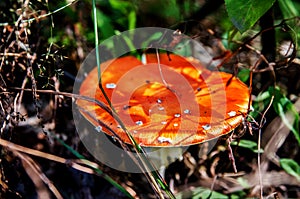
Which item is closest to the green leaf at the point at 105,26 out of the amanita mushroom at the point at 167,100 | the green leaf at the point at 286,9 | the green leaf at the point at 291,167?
the amanita mushroom at the point at 167,100

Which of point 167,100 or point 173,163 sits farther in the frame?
point 173,163

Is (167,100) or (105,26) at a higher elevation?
(105,26)

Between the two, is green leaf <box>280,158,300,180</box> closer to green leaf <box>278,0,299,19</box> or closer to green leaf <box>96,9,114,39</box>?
green leaf <box>278,0,299,19</box>

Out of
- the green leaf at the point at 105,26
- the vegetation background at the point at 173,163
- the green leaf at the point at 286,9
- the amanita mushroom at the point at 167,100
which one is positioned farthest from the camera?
the green leaf at the point at 105,26

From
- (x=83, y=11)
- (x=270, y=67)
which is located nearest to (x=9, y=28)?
(x=83, y=11)

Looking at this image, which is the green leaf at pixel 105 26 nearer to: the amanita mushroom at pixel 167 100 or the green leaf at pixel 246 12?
the amanita mushroom at pixel 167 100

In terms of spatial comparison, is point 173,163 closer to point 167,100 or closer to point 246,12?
point 167,100

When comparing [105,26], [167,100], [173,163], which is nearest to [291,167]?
[173,163]
